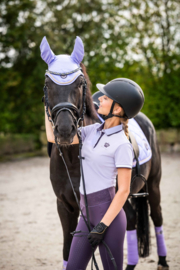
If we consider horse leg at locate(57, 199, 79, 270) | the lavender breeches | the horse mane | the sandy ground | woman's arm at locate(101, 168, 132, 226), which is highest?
the horse mane

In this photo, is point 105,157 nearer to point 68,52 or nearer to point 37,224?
point 37,224

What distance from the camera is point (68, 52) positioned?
536 inches

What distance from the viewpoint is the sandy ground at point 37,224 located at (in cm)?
343

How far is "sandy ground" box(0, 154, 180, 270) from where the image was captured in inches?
135

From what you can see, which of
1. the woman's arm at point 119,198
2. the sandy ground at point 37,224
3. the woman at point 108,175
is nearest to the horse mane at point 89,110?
the woman at point 108,175

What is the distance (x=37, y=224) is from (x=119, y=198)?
3462 millimetres

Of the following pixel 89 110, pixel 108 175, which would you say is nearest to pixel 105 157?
pixel 108 175

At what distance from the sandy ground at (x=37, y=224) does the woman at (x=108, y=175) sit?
5.75ft

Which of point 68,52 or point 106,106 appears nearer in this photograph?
point 106,106

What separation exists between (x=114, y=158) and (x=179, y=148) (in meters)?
12.5

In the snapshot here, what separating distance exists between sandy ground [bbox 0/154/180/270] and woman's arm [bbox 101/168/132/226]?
6.32 feet

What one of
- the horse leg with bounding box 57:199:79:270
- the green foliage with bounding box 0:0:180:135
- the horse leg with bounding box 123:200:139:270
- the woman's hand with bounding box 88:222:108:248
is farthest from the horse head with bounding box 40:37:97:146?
the green foliage with bounding box 0:0:180:135

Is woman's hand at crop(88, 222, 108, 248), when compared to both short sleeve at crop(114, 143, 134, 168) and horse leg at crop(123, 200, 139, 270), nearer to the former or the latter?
short sleeve at crop(114, 143, 134, 168)

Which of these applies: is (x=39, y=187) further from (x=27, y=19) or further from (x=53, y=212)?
(x=27, y=19)
